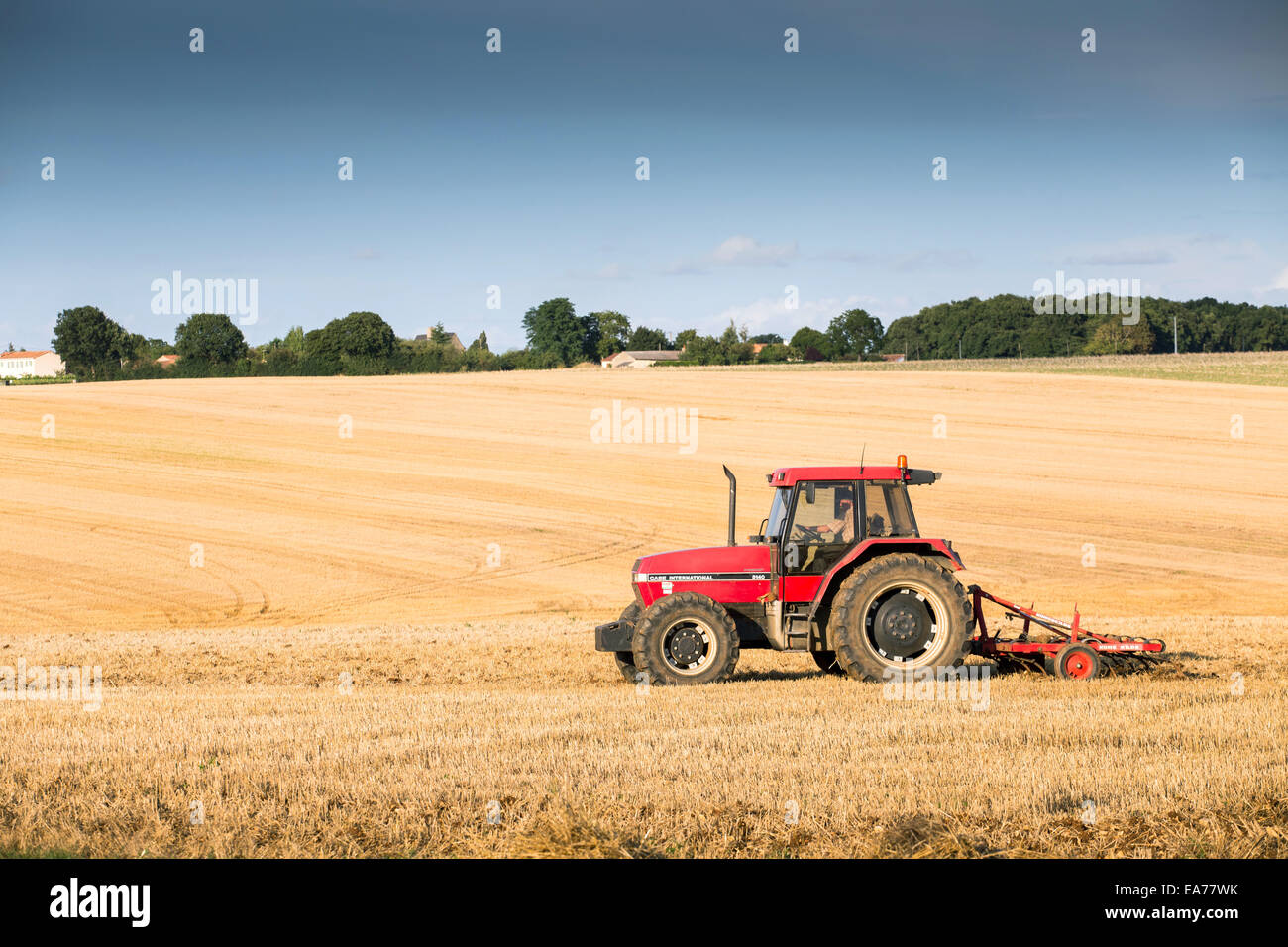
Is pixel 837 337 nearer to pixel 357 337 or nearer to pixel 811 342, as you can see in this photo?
pixel 811 342

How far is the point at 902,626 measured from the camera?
12.0 m

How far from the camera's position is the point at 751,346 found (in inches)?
3991

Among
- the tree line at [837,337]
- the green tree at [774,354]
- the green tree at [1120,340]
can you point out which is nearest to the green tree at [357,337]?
the tree line at [837,337]

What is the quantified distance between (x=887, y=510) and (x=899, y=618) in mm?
1214

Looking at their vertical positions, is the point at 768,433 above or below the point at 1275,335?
below

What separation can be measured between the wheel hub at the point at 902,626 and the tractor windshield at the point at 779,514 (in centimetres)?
140

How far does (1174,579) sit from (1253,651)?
11.1 metres

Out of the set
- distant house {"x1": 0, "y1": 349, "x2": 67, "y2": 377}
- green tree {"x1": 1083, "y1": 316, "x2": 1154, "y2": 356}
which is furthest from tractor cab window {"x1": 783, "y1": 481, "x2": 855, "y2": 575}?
distant house {"x1": 0, "y1": 349, "x2": 67, "y2": 377}

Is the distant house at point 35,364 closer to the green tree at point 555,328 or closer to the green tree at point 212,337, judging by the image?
the green tree at point 212,337

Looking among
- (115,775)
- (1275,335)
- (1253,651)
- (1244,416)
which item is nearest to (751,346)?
(1275,335)

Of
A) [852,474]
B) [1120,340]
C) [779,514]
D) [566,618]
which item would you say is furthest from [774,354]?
[852,474]
